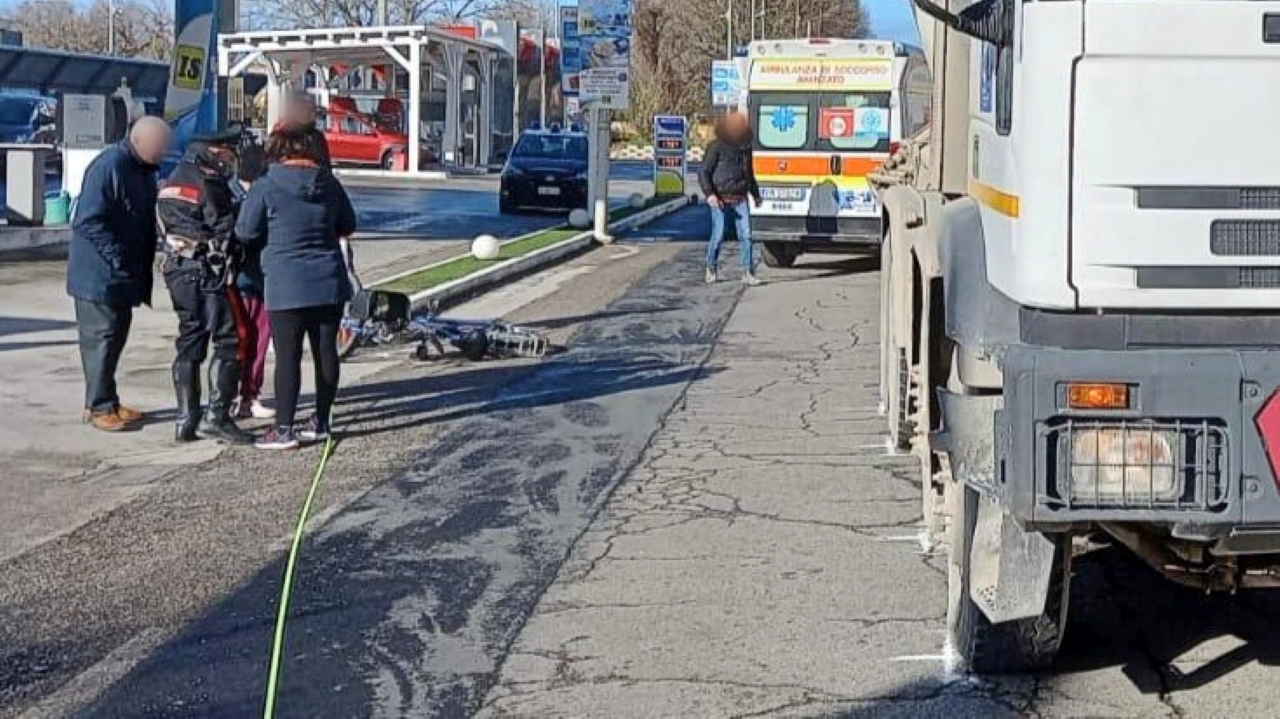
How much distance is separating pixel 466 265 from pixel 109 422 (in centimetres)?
1014

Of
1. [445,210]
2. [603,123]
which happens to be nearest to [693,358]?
[603,123]

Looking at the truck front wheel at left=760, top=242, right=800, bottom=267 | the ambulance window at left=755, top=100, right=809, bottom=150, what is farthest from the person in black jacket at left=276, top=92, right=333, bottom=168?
the truck front wheel at left=760, top=242, right=800, bottom=267

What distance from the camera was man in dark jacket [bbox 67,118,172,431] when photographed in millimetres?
10055

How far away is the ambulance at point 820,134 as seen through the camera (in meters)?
21.0

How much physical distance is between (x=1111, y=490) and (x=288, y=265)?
602 centimetres

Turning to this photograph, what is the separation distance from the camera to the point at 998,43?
16.4ft

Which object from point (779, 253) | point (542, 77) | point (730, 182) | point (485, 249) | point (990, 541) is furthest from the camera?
point (542, 77)

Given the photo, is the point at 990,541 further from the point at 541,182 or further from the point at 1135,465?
the point at 541,182

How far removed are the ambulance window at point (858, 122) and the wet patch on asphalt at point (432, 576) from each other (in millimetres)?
9480

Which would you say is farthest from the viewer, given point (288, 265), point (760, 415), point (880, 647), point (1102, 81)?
point (760, 415)

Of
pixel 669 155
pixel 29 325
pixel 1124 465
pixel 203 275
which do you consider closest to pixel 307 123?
pixel 203 275

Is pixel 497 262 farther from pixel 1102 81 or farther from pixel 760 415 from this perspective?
pixel 1102 81

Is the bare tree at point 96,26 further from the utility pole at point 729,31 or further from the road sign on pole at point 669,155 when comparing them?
the road sign on pole at point 669,155

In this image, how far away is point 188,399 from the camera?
10.2 metres
